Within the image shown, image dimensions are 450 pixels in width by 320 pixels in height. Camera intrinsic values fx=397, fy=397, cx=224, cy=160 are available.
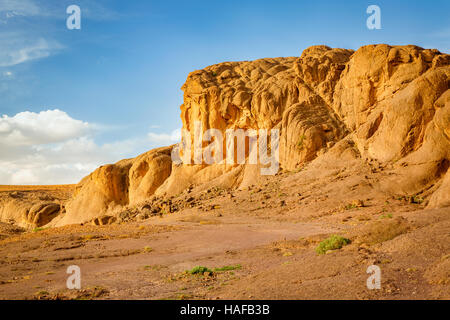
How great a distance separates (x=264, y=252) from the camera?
50.8 ft

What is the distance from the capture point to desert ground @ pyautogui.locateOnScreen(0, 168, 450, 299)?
8.42 m

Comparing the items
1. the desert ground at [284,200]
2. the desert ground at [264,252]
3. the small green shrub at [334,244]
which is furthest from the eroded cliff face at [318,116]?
the small green shrub at [334,244]

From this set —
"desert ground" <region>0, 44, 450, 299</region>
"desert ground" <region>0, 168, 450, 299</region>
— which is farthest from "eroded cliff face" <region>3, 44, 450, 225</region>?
"desert ground" <region>0, 168, 450, 299</region>

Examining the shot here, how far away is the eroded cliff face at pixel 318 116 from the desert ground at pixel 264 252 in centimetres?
280

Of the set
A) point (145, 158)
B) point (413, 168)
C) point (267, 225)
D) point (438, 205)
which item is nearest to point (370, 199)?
point (413, 168)

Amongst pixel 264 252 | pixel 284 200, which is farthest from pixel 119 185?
pixel 264 252

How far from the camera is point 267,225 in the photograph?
942 inches

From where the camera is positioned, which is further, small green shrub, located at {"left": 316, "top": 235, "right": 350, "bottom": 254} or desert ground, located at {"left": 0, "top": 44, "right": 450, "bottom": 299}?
small green shrub, located at {"left": 316, "top": 235, "right": 350, "bottom": 254}

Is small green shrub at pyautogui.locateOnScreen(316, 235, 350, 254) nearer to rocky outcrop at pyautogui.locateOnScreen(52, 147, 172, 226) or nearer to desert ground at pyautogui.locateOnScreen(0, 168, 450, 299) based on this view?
desert ground at pyautogui.locateOnScreen(0, 168, 450, 299)

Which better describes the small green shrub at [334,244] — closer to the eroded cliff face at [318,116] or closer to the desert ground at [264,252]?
the desert ground at [264,252]

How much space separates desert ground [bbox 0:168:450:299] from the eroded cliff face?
2804mm

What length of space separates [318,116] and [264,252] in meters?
22.3
